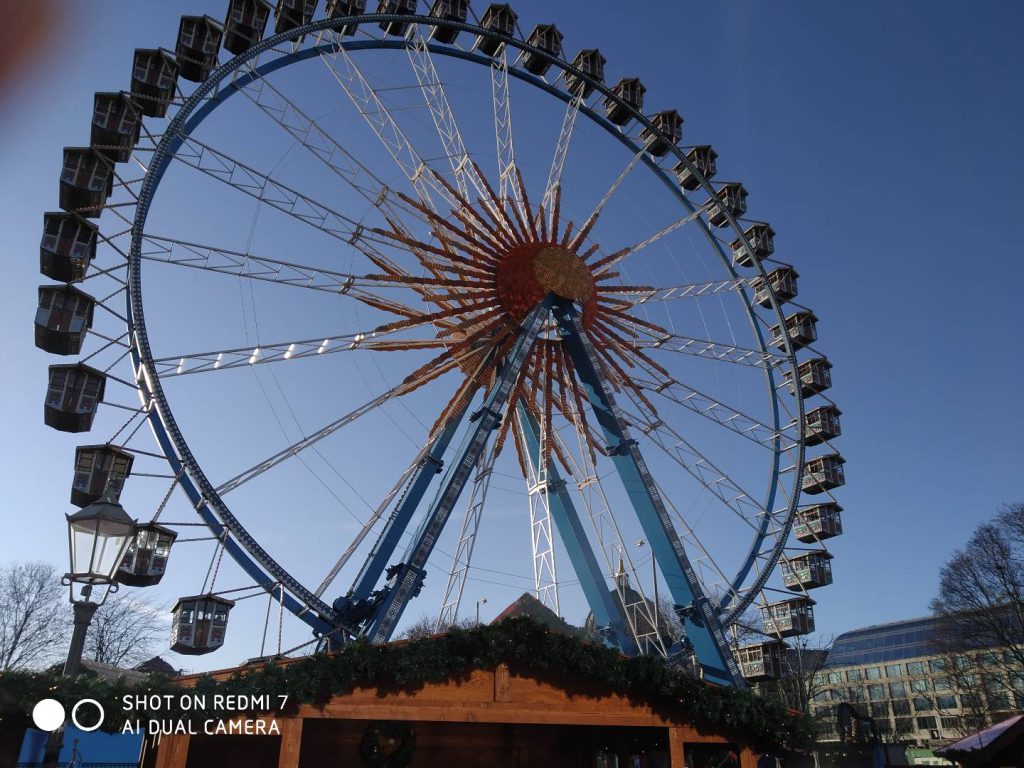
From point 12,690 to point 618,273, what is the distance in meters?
16.9

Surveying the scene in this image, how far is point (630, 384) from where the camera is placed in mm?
20062

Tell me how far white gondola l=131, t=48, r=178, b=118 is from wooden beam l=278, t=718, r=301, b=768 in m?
13.3

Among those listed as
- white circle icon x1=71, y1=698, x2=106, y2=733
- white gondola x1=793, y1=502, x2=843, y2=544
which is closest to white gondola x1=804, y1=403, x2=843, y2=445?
white gondola x1=793, y1=502, x2=843, y2=544

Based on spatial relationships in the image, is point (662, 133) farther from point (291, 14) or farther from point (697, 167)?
point (291, 14)

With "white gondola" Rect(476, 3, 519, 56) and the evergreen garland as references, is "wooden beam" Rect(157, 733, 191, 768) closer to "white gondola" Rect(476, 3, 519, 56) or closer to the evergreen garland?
the evergreen garland

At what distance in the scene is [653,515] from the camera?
57.1 feet

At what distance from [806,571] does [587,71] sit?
53.1ft

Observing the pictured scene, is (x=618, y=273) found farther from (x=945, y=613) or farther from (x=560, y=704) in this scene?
Answer: (x=945, y=613)

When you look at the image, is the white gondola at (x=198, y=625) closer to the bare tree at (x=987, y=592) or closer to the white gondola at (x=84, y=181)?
the white gondola at (x=84, y=181)

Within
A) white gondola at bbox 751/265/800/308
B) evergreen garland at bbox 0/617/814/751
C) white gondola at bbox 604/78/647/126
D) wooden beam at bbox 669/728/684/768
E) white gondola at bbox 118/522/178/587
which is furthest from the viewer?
white gondola at bbox 751/265/800/308

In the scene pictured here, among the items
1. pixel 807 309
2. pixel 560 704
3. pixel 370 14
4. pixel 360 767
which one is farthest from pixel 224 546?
pixel 807 309

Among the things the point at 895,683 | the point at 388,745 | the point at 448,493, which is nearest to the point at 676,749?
the point at 388,745

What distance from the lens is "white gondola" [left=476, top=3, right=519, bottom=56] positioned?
21188 mm

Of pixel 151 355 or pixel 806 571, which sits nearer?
pixel 151 355
